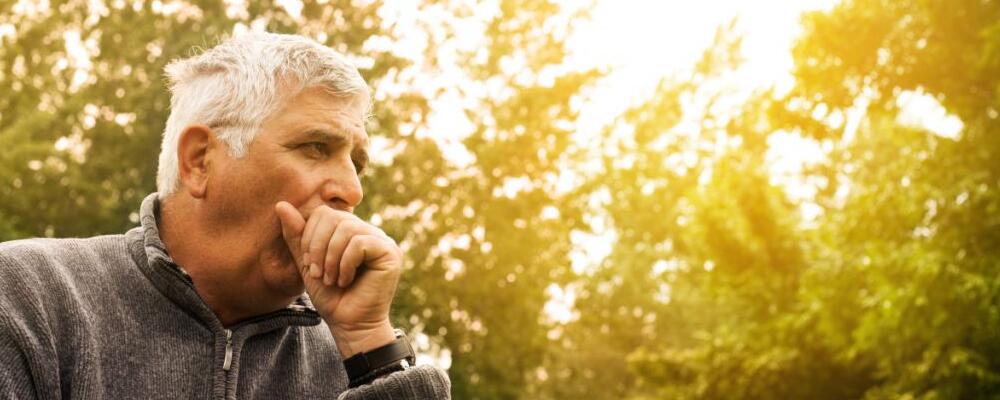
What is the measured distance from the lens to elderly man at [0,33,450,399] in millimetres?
2232

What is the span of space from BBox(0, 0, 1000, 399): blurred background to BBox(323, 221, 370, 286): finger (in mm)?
11400

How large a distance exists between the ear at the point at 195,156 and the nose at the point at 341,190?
28 cm

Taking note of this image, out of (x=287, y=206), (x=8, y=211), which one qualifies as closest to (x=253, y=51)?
(x=287, y=206)

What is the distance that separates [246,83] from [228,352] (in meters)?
0.62

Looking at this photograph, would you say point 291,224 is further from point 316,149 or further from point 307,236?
point 316,149

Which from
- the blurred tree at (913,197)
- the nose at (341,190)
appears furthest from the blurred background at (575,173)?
A: the nose at (341,190)

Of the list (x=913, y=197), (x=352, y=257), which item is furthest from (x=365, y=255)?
(x=913, y=197)

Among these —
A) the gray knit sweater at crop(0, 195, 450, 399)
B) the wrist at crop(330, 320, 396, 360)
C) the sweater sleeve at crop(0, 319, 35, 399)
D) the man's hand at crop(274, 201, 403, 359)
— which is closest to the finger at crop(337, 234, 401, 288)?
the man's hand at crop(274, 201, 403, 359)

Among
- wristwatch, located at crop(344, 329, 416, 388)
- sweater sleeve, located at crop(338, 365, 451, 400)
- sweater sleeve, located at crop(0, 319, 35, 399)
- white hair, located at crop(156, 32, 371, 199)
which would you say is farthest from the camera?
white hair, located at crop(156, 32, 371, 199)

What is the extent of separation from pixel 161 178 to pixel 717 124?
28.5m

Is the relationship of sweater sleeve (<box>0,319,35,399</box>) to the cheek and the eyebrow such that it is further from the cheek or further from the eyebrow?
the eyebrow

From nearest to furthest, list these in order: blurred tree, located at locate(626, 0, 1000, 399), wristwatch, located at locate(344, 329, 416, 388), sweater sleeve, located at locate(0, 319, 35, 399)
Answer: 1. sweater sleeve, located at locate(0, 319, 35, 399)
2. wristwatch, located at locate(344, 329, 416, 388)
3. blurred tree, located at locate(626, 0, 1000, 399)

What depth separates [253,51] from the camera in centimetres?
247

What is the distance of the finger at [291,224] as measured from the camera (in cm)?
239
